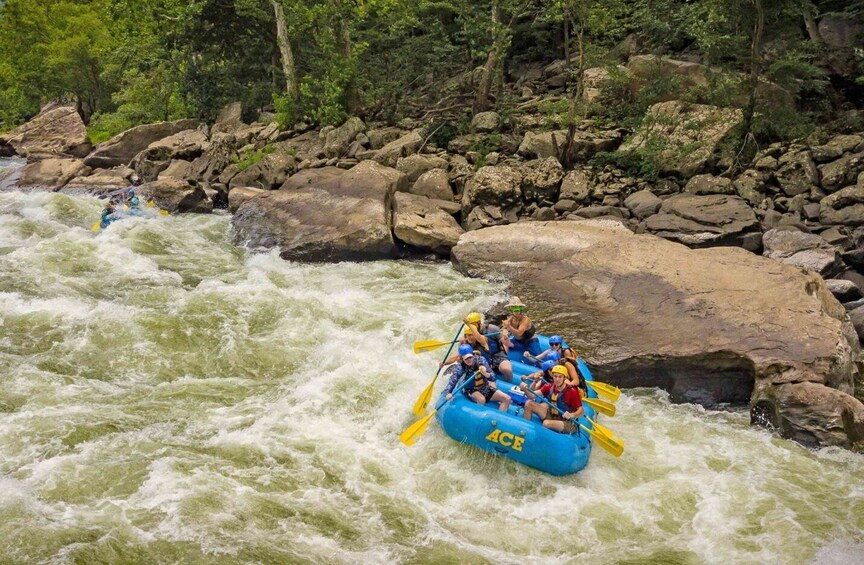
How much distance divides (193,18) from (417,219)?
11.9 m

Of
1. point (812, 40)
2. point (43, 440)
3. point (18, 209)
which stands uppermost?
point (812, 40)

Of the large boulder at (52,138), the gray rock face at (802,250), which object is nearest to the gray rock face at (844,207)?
the gray rock face at (802,250)

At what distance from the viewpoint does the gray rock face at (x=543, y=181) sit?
13516mm

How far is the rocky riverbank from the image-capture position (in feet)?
25.8

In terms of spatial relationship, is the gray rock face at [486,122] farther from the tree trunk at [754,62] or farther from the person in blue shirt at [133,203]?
the person in blue shirt at [133,203]

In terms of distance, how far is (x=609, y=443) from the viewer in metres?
6.40

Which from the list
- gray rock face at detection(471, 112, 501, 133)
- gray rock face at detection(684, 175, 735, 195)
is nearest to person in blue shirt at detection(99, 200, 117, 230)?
gray rock face at detection(471, 112, 501, 133)

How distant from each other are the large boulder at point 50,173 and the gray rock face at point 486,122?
38.6 ft

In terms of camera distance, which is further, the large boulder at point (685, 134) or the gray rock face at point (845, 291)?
the large boulder at point (685, 134)

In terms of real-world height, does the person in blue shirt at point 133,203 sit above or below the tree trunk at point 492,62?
below

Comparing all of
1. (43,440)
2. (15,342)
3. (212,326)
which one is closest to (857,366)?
(212,326)

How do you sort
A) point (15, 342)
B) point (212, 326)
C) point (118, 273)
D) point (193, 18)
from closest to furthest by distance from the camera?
1. point (15, 342)
2. point (212, 326)
3. point (118, 273)
4. point (193, 18)

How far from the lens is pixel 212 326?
30.0ft

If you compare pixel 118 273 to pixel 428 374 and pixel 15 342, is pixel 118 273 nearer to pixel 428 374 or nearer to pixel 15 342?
pixel 15 342
